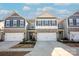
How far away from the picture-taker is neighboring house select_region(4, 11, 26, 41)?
1028 cm

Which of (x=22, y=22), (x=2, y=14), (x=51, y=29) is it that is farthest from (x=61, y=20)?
(x=2, y=14)

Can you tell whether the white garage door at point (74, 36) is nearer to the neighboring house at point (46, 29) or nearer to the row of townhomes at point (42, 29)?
the row of townhomes at point (42, 29)

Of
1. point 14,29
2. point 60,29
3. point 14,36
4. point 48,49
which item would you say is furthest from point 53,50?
point 14,29

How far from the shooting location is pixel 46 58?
701 cm

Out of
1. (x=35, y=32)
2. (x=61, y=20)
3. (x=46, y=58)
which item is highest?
(x=61, y=20)

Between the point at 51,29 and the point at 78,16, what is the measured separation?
5.52 ft

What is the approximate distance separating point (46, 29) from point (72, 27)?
1.48 meters

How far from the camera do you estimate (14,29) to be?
10.5m

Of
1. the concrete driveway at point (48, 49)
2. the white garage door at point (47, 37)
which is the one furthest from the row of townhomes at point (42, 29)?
the concrete driveway at point (48, 49)

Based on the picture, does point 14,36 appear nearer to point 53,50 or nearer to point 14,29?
point 14,29

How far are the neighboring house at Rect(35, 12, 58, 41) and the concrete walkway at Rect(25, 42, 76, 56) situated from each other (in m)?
0.64

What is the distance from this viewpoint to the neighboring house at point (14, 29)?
10.3m

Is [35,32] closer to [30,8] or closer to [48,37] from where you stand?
[48,37]

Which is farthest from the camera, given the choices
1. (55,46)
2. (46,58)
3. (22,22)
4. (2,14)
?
(22,22)
